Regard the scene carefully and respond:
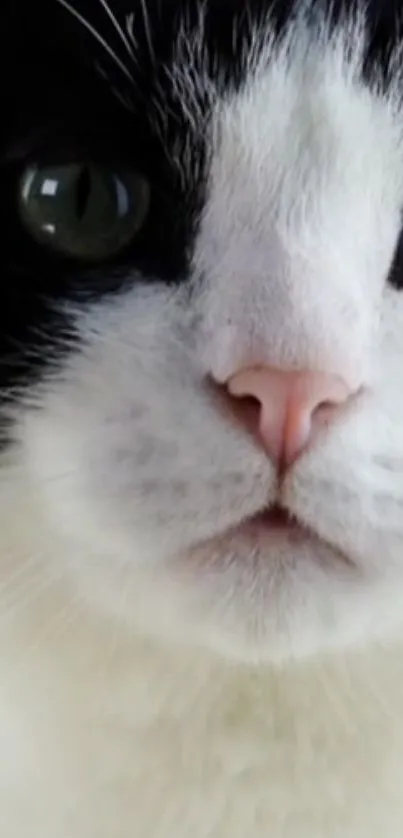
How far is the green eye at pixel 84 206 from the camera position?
23.5 inches

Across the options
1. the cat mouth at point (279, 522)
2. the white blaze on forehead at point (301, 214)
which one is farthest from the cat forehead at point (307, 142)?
the cat mouth at point (279, 522)

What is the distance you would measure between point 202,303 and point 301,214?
58 millimetres

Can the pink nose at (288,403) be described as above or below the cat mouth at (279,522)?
above

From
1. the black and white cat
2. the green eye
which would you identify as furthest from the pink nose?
the green eye

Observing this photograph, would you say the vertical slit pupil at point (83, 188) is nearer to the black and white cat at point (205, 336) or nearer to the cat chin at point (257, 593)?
the black and white cat at point (205, 336)

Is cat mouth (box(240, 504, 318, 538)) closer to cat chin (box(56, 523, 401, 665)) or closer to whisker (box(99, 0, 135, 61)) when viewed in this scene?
cat chin (box(56, 523, 401, 665))

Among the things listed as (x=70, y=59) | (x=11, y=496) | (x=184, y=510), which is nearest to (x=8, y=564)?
(x=11, y=496)

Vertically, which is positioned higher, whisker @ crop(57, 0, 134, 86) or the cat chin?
whisker @ crop(57, 0, 134, 86)

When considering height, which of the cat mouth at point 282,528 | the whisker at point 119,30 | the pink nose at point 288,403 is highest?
the whisker at point 119,30

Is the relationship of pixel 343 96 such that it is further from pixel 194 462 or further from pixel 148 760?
pixel 148 760

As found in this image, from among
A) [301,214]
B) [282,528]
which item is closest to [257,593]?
[282,528]

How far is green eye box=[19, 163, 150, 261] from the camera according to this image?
0.60 m

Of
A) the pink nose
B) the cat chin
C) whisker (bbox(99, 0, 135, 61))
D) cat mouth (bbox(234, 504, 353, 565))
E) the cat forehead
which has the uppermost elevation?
whisker (bbox(99, 0, 135, 61))

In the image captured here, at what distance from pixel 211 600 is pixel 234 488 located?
7 centimetres
